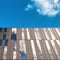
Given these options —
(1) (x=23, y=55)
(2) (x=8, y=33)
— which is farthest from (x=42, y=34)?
(1) (x=23, y=55)

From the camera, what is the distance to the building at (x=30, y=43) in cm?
2661

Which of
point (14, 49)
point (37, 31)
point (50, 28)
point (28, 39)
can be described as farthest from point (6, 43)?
point (50, 28)

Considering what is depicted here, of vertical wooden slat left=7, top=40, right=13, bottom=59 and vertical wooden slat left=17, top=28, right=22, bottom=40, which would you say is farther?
vertical wooden slat left=17, top=28, right=22, bottom=40

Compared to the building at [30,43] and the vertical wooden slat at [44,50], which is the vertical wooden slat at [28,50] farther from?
the vertical wooden slat at [44,50]

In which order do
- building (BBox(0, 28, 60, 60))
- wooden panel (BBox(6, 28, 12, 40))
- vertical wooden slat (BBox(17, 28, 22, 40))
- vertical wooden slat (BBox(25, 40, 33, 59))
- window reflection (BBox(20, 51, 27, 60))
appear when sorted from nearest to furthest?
window reflection (BBox(20, 51, 27, 60))
vertical wooden slat (BBox(25, 40, 33, 59))
building (BBox(0, 28, 60, 60))
wooden panel (BBox(6, 28, 12, 40))
vertical wooden slat (BBox(17, 28, 22, 40))

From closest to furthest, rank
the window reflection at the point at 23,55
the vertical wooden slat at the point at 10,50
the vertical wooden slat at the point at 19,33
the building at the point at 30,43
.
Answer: the window reflection at the point at 23,55
the vertical wooden slat at the point at 10,50
the building at the point at 30,43
the vertical wooden slat at the point at 19,33

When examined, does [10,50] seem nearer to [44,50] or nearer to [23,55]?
[23,55]

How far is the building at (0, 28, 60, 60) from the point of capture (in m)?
26.6

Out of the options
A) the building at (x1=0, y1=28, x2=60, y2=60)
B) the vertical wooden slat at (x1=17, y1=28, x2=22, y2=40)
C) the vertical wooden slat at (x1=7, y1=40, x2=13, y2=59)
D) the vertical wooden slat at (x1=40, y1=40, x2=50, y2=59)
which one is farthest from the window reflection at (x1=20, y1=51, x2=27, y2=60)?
the vertical wooden slat at (x1=17, y1=28, x2=22, y2=40)

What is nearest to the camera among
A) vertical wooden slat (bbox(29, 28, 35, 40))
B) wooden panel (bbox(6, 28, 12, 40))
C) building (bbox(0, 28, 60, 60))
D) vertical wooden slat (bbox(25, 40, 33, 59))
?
vertical wooden slat (bbox(25, 40, 33, 59))

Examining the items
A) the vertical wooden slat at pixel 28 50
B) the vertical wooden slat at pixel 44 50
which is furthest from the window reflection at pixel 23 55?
the vertical wooden slat at pixel 44 50

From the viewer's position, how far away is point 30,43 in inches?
1162

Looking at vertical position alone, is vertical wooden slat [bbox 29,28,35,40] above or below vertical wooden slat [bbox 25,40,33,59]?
above

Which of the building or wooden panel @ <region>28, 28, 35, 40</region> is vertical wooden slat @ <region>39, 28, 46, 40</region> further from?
wooden panel @ <region>28, 28, 35, 40</region>
